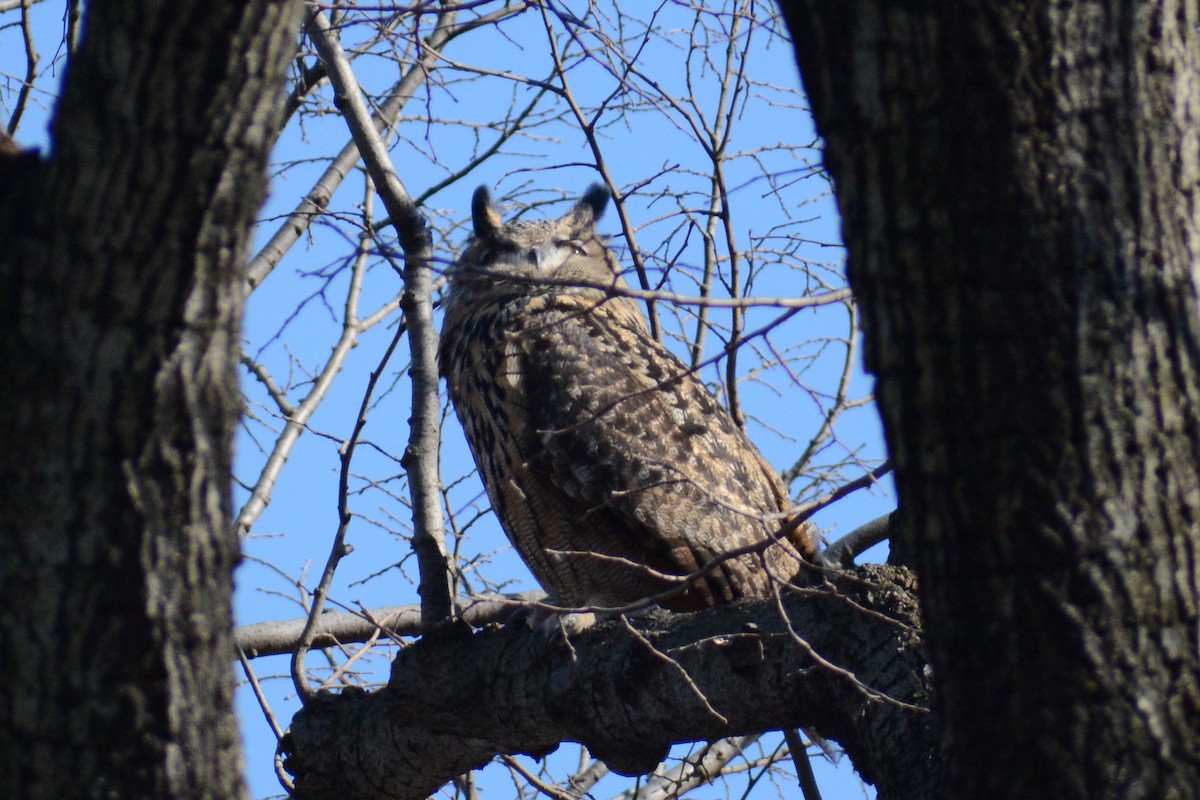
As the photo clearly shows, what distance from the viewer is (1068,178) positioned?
1.44 m

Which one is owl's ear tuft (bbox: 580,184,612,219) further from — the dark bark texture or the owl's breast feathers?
the dark bark texture

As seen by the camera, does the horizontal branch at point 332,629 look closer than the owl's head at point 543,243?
Yes

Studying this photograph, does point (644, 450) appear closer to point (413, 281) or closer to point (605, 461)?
point (605, 461)

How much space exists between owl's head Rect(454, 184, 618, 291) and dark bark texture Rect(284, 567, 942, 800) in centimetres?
189

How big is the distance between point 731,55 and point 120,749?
11.1ft

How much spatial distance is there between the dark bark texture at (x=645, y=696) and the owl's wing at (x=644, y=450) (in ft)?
2.54

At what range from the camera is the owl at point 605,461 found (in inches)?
155

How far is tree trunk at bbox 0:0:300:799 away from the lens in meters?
1.42

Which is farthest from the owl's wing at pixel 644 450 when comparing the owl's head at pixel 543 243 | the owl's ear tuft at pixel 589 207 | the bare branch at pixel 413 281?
the owl's ear tuft at pixel 589 207

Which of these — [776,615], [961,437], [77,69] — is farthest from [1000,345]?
[776,615]

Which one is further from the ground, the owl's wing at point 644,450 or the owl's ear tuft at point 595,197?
the owl's ear tuft at point 595,197

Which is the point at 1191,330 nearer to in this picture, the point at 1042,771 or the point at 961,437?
the point at 961,437

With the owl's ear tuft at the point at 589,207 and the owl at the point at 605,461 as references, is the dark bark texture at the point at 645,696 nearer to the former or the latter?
the owl at the point at 605,461

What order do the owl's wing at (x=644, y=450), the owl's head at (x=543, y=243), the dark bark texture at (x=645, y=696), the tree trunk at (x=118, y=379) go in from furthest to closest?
the owl's head at (x=543, y=243), the owl's wing at (x=644, y=450), the dark bark texture at (x=645, y=696), the tree trunk at (x=118, y=379)
